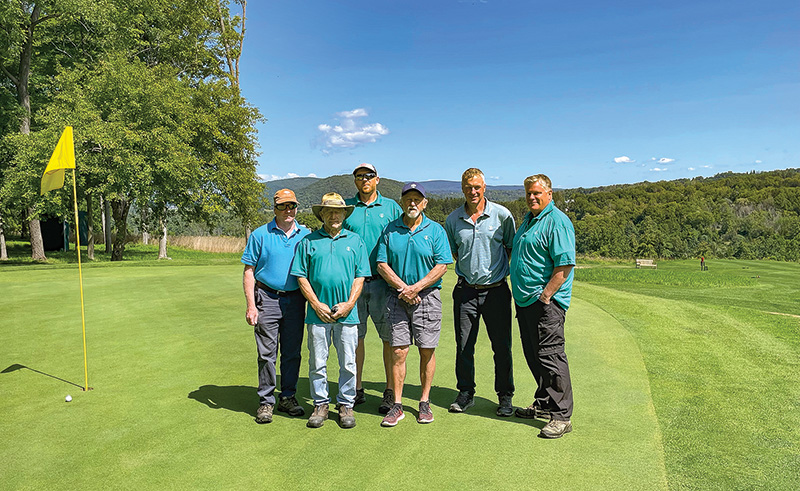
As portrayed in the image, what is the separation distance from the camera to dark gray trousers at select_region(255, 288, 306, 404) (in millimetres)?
4516

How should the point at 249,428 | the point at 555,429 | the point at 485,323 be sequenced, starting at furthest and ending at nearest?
1. the point at 485,323
2. the point at 249,428
3. the point at 555,429

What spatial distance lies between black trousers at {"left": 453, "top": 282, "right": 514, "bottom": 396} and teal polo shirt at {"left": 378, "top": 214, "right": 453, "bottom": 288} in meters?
0.45

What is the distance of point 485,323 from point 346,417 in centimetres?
150

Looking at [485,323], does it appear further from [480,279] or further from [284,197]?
[284,197]

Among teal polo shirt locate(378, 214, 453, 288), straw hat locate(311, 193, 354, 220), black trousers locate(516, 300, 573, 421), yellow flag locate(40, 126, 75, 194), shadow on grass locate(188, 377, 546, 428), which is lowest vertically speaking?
shadow on grass locate(188, 377, 546, 428)

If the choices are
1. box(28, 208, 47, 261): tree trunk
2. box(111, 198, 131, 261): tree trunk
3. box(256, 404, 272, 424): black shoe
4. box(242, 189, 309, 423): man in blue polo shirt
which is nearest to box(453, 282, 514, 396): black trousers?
box(242, 189, 309, 423): man in blue polo shirt

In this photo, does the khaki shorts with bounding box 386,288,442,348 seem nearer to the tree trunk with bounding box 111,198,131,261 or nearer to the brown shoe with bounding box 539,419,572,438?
the brown shoe with bounding box 539,419,572,438

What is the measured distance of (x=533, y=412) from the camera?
4289mm

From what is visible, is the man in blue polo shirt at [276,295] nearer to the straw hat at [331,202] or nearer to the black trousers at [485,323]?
the straw hat at [331,202]

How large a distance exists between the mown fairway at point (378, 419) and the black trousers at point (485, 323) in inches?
12.4

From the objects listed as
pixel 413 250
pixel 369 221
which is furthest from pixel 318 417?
pixel 369 221

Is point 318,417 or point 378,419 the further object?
point 378,419

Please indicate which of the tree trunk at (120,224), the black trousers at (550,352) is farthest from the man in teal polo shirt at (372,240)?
the tree trunk at (120,224)

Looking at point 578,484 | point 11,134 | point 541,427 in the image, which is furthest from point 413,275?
point 11,134
